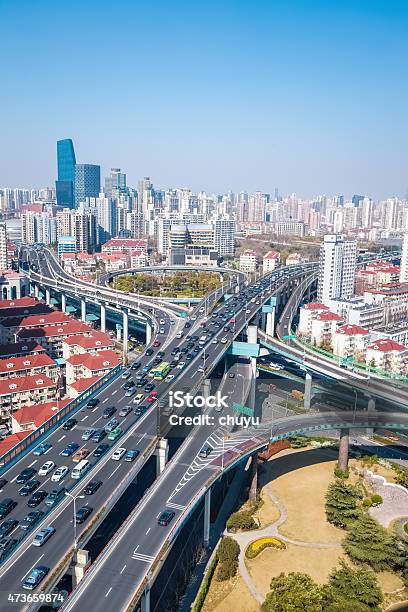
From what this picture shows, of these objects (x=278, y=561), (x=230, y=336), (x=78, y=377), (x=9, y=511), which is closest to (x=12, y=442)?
(x=9, y=511)

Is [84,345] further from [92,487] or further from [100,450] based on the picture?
[92,487]

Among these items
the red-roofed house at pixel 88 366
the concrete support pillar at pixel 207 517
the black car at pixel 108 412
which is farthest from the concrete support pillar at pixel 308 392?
the concrete support pillar at pixel 207 517

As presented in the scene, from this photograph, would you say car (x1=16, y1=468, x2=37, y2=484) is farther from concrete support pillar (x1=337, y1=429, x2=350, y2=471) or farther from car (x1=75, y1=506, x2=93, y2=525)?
concrete support pillar (x1=337, y1=429, x2=350, y2=471)

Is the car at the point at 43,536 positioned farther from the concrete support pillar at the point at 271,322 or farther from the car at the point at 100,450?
the concrete support pillar at the point at 271,322

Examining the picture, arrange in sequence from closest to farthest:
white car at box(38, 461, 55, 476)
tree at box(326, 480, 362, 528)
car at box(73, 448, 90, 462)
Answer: white car at box(38, 461, 55, 476), car at box(73, 448, 90, 462), tree at box(326, 480, 362, 528)

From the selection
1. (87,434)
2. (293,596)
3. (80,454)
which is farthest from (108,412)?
(293,596)

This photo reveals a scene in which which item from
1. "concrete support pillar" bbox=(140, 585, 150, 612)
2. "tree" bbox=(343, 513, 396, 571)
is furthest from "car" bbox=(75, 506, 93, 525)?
"tree" bbox=(343, 513, 396, 571)
